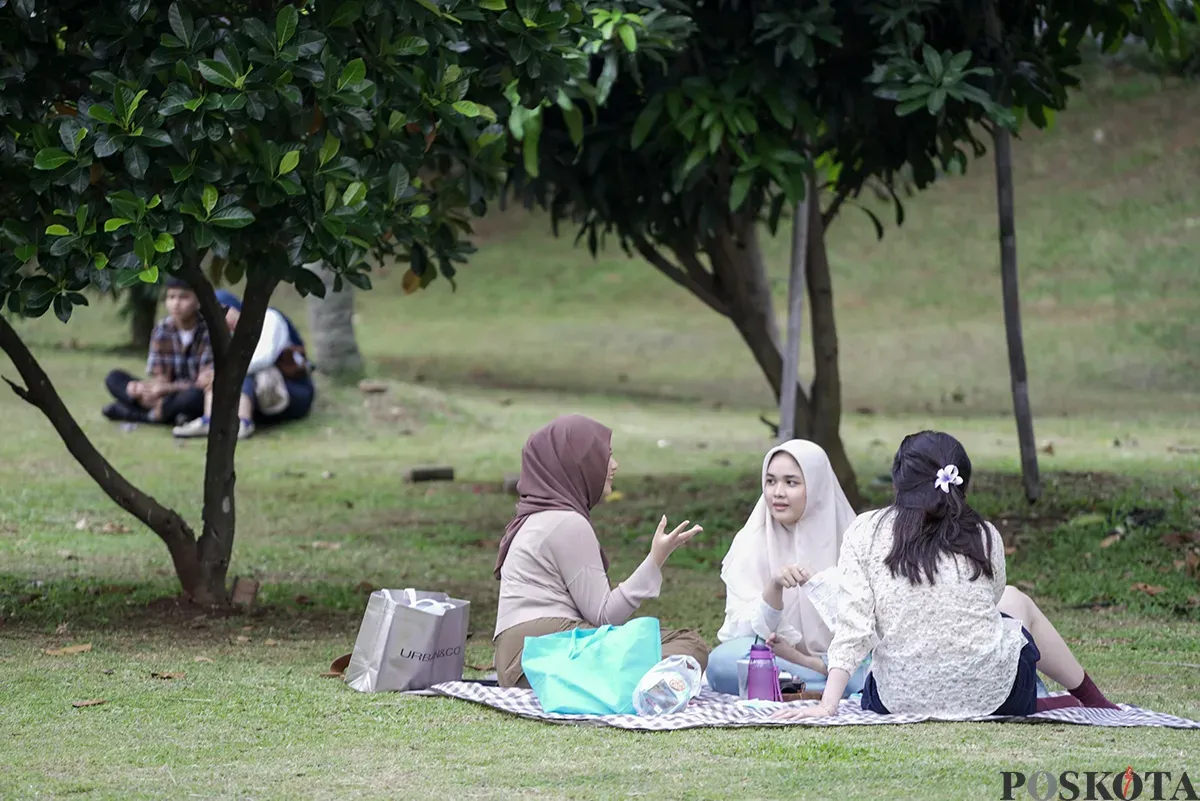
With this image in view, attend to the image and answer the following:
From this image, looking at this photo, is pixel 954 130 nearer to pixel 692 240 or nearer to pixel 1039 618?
pixel 692 240

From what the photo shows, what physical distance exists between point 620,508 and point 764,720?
548cm

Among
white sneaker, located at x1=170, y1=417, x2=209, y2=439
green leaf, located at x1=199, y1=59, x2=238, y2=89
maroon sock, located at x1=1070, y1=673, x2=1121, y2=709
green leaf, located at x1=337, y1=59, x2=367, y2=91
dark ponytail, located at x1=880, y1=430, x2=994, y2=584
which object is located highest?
green leaf, located at x1=337, y1=59, x2=367, y2=91

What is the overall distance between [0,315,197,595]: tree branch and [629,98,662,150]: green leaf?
9.40 ft

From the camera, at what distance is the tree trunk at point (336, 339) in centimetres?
1488

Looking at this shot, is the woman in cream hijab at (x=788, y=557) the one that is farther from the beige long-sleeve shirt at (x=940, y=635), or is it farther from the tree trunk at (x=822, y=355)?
A: the tree trunk at (x=822, y=355)

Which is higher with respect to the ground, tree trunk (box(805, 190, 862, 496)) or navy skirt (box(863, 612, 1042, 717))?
tree trunk (box(805, 190, 862, 496))

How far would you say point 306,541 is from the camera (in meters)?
9.08

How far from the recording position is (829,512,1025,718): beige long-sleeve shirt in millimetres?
4891

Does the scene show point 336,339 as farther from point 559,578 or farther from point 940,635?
point 940,635

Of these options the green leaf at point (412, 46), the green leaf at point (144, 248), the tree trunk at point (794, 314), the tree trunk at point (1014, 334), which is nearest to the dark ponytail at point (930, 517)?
the green leaf at point (412, 46)

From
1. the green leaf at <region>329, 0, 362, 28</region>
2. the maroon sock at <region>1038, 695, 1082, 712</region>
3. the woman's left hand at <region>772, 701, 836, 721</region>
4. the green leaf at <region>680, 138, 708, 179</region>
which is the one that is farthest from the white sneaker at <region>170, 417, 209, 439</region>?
the maroon sock at <region>1038, 695, 1082, 712</region>

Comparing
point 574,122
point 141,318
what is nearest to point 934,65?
point 574,122

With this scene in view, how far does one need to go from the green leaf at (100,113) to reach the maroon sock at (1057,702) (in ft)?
11.6

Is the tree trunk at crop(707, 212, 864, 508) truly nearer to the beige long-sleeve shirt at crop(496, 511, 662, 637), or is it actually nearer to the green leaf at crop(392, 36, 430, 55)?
the green leaf at crop(392, 36, 430, 55)
